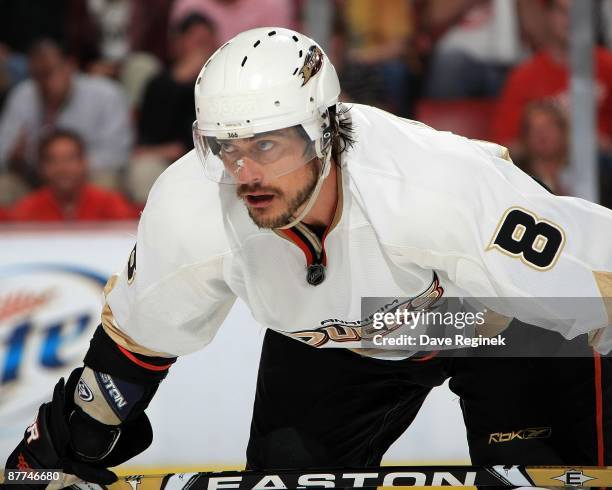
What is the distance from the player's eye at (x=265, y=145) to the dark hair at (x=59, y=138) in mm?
2489

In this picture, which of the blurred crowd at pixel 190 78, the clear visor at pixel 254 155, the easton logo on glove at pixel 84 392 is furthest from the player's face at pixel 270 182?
the blurred crowd at pixel 190 78

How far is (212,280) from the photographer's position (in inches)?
89.7

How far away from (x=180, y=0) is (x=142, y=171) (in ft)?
2.66

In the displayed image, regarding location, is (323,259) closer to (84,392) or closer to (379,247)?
(379,247)

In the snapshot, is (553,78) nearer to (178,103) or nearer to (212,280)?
(178,103)

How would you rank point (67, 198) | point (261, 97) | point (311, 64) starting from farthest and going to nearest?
point (67, 198), point (311, 64), point (261, 97)

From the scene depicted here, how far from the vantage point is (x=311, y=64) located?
87.6 inches

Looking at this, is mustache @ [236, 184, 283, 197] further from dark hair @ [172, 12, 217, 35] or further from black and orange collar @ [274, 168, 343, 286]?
dark hair @ [172, 12, 217, 35]

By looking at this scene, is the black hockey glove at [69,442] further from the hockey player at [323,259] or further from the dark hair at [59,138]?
the dark hair at [59,138]

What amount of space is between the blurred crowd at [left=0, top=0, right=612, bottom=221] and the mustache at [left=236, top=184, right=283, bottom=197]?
2228mm

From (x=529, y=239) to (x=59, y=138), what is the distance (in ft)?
9.46

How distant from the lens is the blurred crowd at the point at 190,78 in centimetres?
438

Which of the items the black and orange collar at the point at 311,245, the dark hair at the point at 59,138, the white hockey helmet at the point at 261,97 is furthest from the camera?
the dark hair at the point at 59,138

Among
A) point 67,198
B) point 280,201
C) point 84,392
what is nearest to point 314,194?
point 280,201
